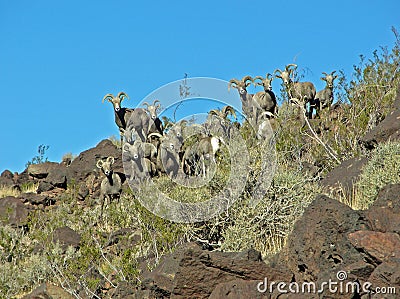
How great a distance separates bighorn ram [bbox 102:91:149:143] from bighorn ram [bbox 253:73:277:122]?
3492 mm

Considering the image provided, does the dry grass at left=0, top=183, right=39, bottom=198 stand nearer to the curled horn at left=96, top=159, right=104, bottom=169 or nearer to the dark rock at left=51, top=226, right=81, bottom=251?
the curled horn at left=96, top=159, right=104, bottom=169

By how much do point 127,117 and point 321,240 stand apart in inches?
686

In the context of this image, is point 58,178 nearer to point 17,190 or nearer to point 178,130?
point 17,190

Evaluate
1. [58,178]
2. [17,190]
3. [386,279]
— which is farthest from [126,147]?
Result: [386,279]

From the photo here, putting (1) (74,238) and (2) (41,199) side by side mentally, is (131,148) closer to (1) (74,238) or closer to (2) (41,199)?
(2) (41,199)

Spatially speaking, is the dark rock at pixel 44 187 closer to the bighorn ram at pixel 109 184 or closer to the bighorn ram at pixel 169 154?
the bighorn ram at pixel 109 184

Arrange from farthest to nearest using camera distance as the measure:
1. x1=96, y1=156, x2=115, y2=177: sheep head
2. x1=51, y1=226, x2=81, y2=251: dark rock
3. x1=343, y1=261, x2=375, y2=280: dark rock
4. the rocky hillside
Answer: x1=96, y1=156, x2=115, y2=177: sheep head, x1=51, y1=226, x2=81, y2=251: dark rock, the rocky hillside, x1=343, y1=261, x2=375, y2=280: dark rock

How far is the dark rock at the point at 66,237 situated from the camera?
528 inches

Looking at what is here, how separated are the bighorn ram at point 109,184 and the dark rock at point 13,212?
92.5 inches

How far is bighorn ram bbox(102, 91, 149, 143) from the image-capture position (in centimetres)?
2356

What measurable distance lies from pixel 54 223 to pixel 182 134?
22.0 ft

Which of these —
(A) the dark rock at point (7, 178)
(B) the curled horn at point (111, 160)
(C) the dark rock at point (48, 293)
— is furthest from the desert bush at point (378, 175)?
(A) the dark rock at point (7, 178)

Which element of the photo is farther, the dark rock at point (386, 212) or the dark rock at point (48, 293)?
the dark rock at point (48, 293)

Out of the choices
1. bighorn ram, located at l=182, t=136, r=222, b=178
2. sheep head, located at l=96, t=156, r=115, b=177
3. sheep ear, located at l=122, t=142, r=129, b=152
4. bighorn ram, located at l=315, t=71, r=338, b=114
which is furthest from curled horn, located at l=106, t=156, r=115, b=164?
bighorn ram, located at l=315, t=71, r=338, b=114
